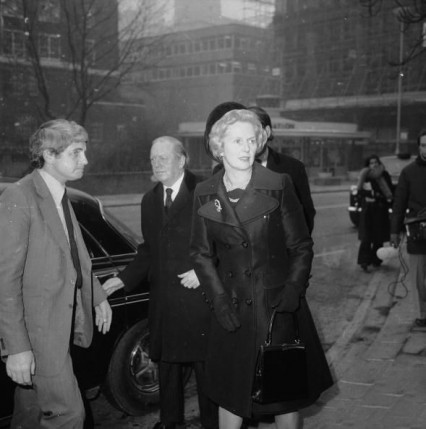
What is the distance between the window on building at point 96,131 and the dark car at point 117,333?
36.8 m

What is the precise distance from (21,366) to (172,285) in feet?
3.98

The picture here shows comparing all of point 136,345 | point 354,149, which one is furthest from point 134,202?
point 354,149

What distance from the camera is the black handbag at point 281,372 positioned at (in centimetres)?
309

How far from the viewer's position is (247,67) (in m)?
63.0

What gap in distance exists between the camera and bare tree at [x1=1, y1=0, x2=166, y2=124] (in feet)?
87.4

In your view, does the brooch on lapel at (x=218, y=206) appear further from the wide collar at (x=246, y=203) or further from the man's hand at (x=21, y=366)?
the man's hand at (x=21, y=366)

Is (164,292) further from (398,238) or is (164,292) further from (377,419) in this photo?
(398,238)

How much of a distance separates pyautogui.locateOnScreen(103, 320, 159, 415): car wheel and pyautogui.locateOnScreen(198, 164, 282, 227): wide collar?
133 centimetres

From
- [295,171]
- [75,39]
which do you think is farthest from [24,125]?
[295,171]

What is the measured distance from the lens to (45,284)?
9.71 feet

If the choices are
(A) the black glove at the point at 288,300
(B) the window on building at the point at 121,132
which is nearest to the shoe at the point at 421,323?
(A) the black glove at the point at 288,300

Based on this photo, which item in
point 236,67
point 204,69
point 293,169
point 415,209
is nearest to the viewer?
point 293,169

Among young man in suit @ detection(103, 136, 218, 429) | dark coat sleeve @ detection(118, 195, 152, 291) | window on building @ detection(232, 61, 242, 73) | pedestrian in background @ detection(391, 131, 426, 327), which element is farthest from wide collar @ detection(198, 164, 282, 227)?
window on building @ detection(232, 61, 242, 73)

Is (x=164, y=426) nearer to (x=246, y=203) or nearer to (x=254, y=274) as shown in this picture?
(x=254, y=274)
